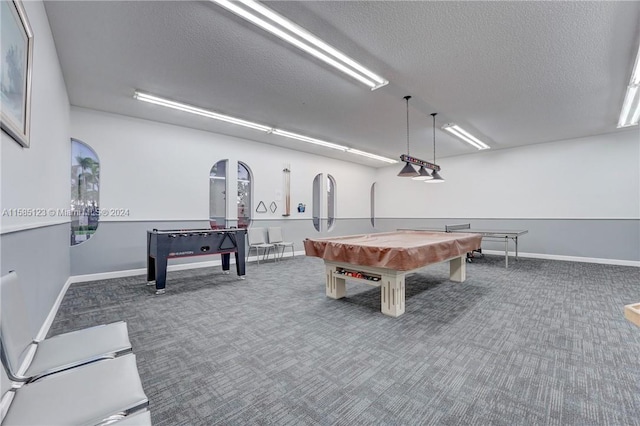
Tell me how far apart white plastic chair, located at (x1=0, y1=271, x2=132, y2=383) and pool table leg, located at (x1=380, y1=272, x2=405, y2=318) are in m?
2.53

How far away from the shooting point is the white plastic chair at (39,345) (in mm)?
1178

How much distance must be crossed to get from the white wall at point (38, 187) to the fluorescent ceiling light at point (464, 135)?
19.9ft

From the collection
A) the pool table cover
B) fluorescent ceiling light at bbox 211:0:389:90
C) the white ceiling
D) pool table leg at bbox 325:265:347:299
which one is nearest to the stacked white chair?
the pool table cover

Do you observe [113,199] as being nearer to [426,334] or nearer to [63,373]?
[63,373]

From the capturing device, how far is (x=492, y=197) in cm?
788

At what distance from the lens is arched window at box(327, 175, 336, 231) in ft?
30.0

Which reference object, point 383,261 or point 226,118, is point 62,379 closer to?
point 383,261

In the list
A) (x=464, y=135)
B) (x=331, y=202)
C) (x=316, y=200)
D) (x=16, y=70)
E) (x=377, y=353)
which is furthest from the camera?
(x=331, y=202)

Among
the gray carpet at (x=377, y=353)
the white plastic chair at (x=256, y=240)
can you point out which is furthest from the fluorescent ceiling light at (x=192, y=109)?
the gray carpet at (x=377, y=353)

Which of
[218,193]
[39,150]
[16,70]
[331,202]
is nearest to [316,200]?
[331,202]

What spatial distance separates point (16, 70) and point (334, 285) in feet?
11.8

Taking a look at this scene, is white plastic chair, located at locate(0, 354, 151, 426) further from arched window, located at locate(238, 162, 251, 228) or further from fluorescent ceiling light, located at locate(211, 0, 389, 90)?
arched window, located at locate(238, 162, 251, 228)

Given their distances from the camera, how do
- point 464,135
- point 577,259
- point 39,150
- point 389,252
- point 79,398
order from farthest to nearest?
1. point 577,259
2. point 464,135
3. point 389,252
4. point 39,150
5. point 79,398

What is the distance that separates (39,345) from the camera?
59.8 inches
